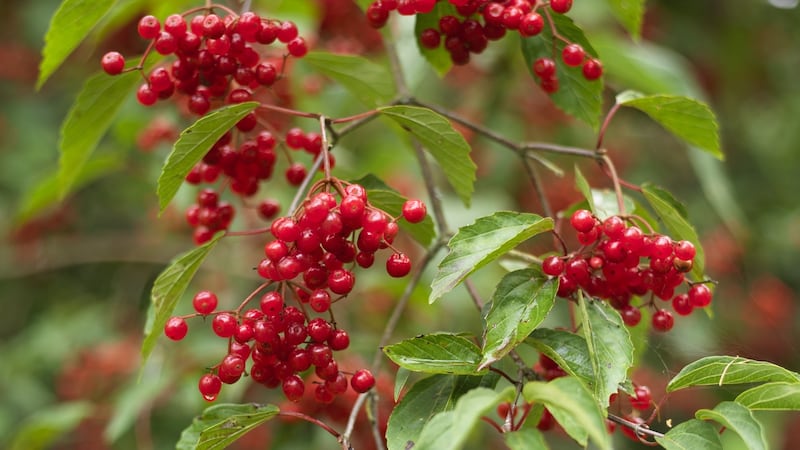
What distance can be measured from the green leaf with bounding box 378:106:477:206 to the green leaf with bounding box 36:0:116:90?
2.33 feet

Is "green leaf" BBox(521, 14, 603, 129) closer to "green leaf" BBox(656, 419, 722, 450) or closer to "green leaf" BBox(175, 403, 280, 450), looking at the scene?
"green leaf" BBox(656, 419, 722, 450)

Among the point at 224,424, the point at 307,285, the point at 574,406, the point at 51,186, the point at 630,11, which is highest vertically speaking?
the point at 630,11

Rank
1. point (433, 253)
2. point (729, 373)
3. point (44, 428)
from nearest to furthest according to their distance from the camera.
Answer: point (729, 373) < point (433, 253) < point (44, 428)

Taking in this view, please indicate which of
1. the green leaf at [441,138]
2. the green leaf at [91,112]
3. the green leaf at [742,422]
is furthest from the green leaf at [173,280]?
the green leaf at [742,422]

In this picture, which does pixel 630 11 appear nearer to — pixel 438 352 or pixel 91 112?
pixel 438 352

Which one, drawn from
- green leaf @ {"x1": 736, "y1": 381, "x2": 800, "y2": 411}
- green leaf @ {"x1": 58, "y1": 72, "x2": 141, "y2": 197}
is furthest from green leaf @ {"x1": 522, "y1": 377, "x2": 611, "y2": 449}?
green leaf @ {"x1": 58, "y1": 72, "x2": 141, "y2": 197}

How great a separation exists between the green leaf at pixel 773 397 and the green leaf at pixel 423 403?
43 cm

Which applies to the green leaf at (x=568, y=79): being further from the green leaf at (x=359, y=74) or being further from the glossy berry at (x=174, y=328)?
the glossy berry at (x=174, y=328)

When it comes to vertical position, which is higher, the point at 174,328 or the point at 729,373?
the point at 729,373

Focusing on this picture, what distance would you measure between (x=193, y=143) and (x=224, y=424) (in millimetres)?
Result: 522

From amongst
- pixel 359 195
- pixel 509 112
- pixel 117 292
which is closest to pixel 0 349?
pixel 117 292

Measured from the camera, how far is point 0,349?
3.95 meters

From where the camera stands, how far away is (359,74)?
6.71 feet

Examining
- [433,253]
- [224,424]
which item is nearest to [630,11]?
[433,253]
